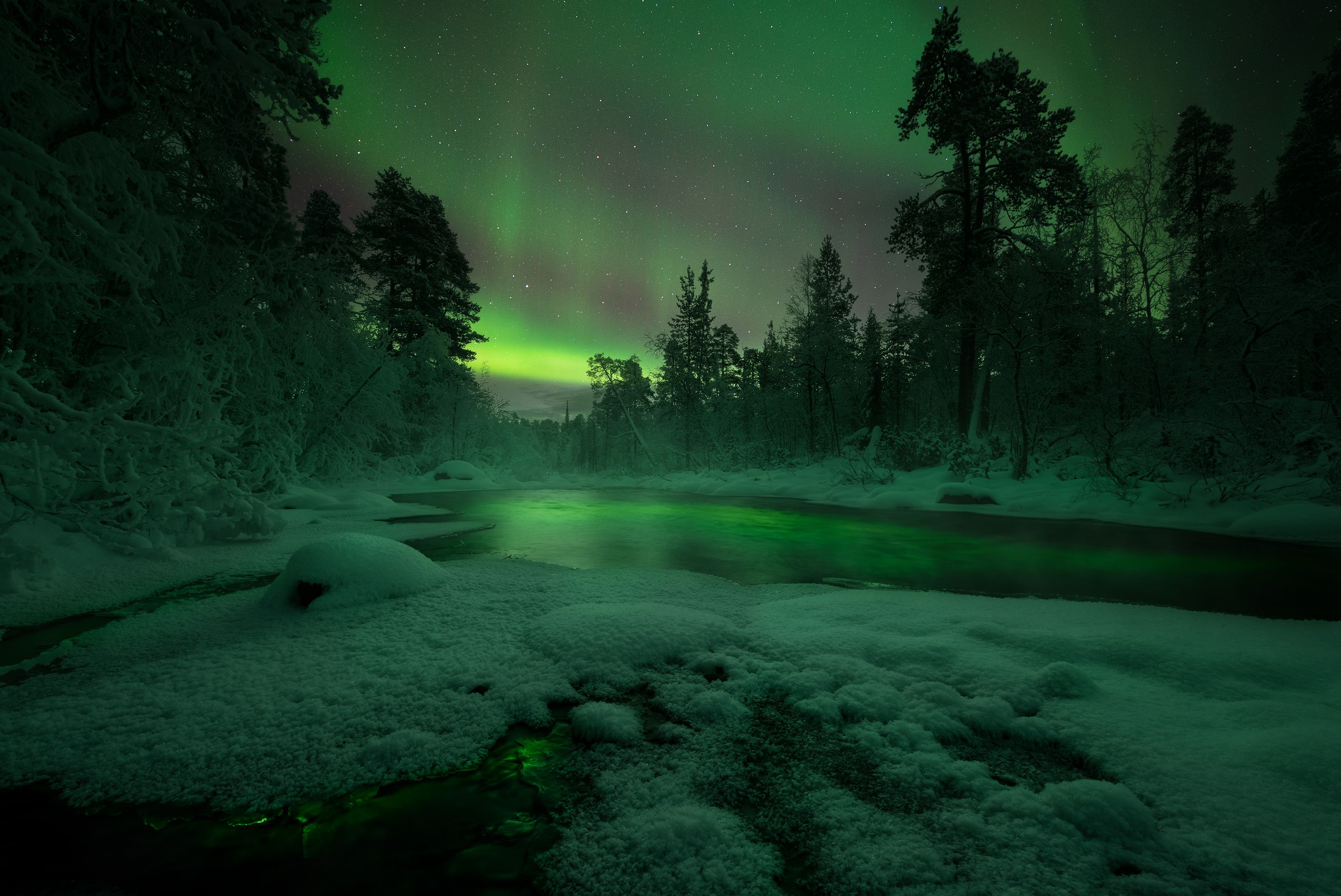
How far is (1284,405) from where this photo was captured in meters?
8.38

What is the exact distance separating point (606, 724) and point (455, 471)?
19198mm

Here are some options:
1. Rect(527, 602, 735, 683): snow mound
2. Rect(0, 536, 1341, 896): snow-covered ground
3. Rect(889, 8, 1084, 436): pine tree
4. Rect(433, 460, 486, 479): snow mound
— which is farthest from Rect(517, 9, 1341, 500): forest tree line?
Rect(433, 460, 486, 479): snow mound

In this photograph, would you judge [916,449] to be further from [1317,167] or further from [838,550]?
[1317,167]

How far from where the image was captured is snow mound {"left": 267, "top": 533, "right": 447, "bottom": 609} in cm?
357

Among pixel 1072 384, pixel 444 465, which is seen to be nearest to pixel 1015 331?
pixel 1072 384

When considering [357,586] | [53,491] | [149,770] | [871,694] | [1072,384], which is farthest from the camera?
[1072,384]

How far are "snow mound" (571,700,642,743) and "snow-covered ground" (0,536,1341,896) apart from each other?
0.01 metres

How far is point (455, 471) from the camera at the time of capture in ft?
63.0

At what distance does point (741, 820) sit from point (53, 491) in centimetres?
678

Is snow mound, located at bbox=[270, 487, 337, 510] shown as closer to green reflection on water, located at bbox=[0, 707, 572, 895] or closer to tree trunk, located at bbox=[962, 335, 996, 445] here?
green reflection on water, located at bbox=[0, 707, 572, 895]

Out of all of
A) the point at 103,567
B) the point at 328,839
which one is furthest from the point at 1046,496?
the point at 103,567

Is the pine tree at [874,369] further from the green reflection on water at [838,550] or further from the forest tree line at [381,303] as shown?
the green reflection on water at [838,550]

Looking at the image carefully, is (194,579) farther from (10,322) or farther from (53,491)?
(10,322)

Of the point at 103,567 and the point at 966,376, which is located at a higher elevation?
the point at 966,376
